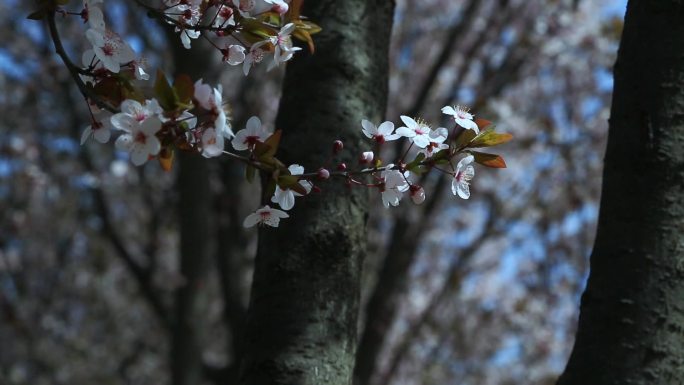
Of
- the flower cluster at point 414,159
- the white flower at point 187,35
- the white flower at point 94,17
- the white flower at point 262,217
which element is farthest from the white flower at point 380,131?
the white flower at point 94,17

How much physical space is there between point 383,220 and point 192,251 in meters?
3.02

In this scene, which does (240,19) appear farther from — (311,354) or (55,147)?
(55,147)

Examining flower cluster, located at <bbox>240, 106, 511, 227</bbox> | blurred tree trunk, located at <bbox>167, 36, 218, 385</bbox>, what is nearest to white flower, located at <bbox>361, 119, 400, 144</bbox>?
flower cluster, located at <bbox>240, 106, 511, 227</bbox>

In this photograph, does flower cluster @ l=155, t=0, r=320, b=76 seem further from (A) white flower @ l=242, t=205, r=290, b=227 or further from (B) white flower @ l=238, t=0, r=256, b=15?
(A) white flower @ l=242, t=205, r=290, b=227

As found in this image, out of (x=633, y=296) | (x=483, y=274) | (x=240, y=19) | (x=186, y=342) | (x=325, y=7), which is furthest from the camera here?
(x=483, y=274)

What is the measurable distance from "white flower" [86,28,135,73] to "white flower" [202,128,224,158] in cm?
23

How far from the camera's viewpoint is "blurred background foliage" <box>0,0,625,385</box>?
652 cm

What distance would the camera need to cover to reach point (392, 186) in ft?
4.92

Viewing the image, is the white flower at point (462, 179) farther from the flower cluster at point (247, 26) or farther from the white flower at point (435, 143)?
the flower cluster at point (247, 26)

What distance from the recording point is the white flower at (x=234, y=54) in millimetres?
1593

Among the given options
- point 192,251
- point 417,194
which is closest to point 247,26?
point 417,194

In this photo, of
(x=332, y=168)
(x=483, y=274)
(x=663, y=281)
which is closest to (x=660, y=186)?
(x=663, y=281)

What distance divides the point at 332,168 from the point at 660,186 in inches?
25.2

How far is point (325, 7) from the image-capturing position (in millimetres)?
2096
